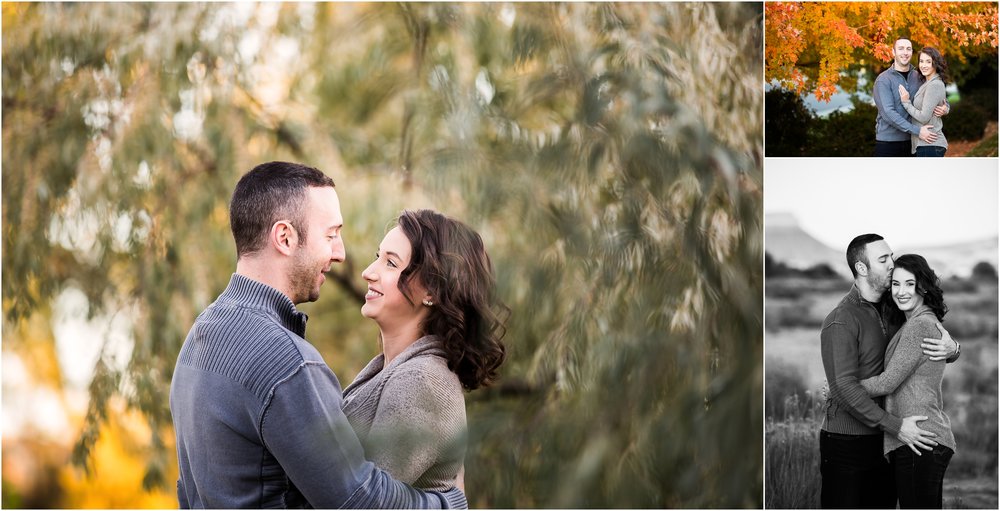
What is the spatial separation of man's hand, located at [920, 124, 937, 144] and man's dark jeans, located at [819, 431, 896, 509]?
0.85 metres

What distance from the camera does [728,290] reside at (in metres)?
2.73

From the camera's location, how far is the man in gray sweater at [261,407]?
69.2 inches

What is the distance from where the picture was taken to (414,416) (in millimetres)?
2115

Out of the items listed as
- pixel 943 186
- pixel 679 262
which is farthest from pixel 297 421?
pixel 943 186

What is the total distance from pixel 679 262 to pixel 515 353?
1.74 ft

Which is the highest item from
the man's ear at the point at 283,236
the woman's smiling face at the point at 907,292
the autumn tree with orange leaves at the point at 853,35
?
the autumn tree with orange leaves at the point at 853,35

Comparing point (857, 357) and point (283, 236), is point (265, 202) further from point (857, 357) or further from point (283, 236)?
point (857, 357)

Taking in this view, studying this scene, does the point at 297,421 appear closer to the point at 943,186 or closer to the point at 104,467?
the point at 104,467

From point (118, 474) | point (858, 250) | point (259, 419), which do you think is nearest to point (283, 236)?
point (259, 419)

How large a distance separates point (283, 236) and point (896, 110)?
1776mm

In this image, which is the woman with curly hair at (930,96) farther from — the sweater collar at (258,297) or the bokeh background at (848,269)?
the sweater collar at (258,297)

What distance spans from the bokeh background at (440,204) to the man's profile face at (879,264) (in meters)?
0.32

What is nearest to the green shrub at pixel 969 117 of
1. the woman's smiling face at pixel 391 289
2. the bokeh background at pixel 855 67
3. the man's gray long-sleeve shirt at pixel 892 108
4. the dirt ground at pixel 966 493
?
the bokeh background at pixel 855 67

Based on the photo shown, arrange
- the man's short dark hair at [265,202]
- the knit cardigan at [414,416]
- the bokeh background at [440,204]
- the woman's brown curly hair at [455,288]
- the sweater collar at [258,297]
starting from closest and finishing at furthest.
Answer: the sweater collar at [258,297], the man's short dark hair at [265,202], the knit cardigan at [414,416], the woman's brown curly hair at [455,288], the bokeh background at [440,204]
